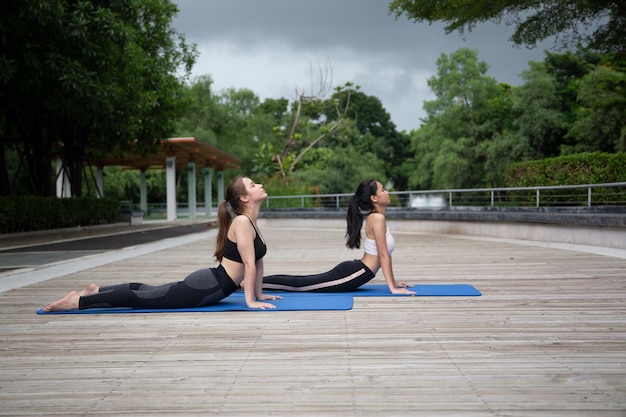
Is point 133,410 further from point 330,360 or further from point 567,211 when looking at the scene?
point 567,211

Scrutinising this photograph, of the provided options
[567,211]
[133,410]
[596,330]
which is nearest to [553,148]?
[567,211]

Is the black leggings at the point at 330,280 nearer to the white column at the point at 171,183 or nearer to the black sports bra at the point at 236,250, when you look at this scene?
the black sports bra at the point at 236,250

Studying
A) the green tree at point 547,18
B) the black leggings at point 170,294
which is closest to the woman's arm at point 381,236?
the black leggings at point 170,294

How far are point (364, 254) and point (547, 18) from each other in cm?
1301

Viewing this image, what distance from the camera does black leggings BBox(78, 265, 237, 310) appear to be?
5215 millimetres

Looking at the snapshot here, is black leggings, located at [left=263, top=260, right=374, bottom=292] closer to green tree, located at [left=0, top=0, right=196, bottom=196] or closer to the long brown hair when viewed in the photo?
the long brown hair

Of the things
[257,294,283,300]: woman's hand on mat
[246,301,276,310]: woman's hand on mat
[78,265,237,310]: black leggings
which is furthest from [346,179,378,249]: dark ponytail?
[78,265,237,310]: black leggings

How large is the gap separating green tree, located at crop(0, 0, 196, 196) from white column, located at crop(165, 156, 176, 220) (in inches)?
202

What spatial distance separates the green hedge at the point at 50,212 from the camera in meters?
18.1

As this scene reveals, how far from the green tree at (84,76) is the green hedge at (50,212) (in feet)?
3.29

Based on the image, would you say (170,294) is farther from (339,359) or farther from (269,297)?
(339,359)

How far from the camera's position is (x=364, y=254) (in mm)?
6188

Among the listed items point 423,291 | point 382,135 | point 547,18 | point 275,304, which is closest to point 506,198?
point 547,18

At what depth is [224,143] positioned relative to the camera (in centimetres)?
5178
